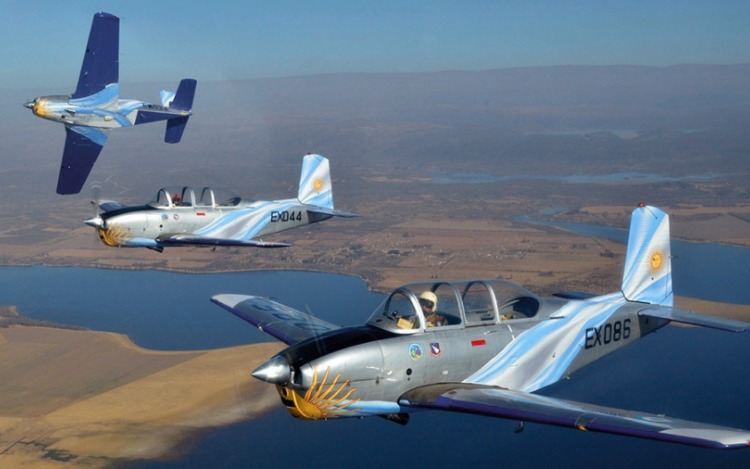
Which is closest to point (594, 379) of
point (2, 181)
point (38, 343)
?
point (38, 343)

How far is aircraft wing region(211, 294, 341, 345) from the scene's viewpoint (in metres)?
17.1

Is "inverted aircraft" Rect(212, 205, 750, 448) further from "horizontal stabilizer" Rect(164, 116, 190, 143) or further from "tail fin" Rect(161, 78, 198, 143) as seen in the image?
"tail fin" Rect(161, 78, 198, 143)

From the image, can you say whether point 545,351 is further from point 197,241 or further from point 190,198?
point 190,198

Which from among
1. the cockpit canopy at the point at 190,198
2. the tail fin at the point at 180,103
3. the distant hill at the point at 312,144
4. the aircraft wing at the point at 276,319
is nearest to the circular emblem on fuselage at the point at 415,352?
the aircraft wing at the point at 276,319

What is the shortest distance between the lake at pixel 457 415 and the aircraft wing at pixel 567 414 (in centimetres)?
2504

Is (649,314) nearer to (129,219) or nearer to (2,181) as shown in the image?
(129,219)

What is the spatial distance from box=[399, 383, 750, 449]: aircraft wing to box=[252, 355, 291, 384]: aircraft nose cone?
89.0 inches

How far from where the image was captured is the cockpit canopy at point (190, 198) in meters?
23.8

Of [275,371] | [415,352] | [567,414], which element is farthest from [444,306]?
[275,371]

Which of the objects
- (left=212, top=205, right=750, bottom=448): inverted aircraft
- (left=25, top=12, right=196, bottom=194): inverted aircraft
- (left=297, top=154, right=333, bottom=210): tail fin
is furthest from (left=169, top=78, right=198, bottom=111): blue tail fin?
(left=212, top=205, right=750, bottom=448): inverted aircraft

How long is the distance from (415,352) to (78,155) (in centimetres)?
1247

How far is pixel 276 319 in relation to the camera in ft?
60.0

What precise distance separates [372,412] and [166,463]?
27168mm

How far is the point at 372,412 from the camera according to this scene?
13.9m
